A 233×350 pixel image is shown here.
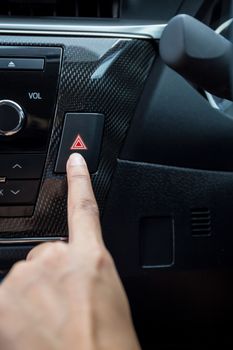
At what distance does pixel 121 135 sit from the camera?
1.24 metres

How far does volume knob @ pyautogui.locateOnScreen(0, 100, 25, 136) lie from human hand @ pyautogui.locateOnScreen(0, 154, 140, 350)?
469mm

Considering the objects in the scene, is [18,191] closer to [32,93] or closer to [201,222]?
[32,93]

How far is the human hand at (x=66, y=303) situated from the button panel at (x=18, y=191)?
0.47 meters

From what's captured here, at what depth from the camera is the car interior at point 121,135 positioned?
1.19 m

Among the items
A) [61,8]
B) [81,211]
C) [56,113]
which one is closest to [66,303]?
[81,211]

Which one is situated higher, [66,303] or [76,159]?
[76,159]

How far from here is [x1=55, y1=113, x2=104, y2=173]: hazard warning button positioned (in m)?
1.21

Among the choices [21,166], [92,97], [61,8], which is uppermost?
[61,8]

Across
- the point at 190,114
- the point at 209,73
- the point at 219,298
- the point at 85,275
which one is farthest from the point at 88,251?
the point at 219,298

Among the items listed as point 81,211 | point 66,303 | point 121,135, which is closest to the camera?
point 66,303

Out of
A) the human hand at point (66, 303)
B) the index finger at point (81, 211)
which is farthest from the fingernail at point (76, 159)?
the human hand at point (66, 303)

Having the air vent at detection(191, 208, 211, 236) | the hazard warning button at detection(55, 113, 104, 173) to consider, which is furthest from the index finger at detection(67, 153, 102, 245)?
the air vent at detection(191, 208, 211, 236)

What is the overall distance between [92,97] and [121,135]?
9 centimetres

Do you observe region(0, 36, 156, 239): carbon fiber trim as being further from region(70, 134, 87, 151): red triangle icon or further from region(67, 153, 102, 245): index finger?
region(67, 153, 102, 245): index finger
